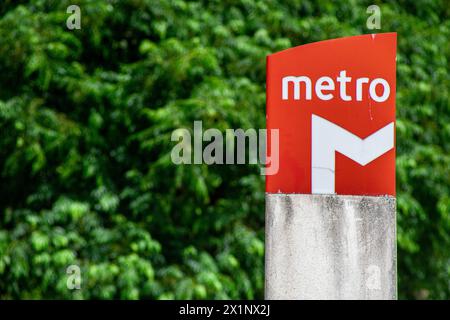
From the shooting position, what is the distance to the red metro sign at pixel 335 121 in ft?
8.01

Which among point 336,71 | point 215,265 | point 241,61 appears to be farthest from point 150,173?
point 336,71

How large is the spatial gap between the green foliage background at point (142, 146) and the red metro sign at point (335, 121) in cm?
210

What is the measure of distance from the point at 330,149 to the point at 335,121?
0.10m

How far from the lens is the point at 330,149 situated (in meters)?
2.45

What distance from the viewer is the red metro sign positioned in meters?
2.44

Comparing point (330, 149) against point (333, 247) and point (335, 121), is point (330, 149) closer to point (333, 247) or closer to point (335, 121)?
point (335, 121)

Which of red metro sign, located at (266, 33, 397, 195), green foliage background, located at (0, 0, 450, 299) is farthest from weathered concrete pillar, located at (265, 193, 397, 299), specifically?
green foliage background, located at (0, 0, 450, 299)

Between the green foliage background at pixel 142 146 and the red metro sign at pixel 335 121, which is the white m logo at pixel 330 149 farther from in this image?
the green foliage background at pixel 142 146

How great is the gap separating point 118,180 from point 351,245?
2.91 metres

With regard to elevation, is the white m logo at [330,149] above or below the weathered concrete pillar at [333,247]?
above

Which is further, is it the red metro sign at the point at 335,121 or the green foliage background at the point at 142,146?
the green foliage background at the point at 142,146

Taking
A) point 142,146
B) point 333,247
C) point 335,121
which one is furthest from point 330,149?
point 142,146

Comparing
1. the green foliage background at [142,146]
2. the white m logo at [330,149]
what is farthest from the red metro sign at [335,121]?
Result: the green foliage background at [142,146]

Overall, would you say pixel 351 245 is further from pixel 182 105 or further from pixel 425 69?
pixel 425 69
